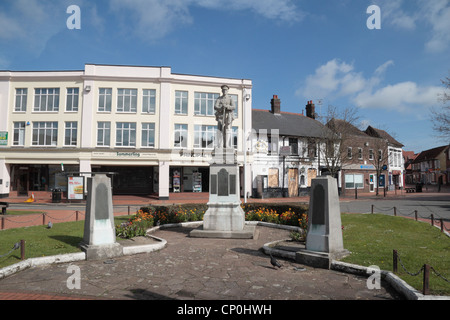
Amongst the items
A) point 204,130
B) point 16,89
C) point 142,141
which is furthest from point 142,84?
point 16,89

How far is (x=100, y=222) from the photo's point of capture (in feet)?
26.3

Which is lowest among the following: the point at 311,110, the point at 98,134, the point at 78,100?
the point at 98,134

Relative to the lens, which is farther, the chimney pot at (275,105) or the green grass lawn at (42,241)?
the chimney pot at (275,105)

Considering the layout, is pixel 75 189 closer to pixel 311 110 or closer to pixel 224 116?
pixel 224 116

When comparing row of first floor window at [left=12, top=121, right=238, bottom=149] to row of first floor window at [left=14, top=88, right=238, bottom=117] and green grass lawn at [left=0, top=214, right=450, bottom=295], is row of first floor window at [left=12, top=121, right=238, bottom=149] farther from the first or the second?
green grass lawn at [left=0, top=214, right=450, bottom=295]

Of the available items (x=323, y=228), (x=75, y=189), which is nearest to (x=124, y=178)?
(x=75, y=189)

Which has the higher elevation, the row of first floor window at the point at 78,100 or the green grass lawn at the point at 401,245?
the row of first floor window at the point at 78,100

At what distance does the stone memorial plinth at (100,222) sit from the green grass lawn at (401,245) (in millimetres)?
6126

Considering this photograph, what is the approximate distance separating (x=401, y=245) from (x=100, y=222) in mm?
8808

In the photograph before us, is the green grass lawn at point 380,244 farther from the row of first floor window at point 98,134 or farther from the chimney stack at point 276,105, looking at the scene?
the chimney stack at point 276,105

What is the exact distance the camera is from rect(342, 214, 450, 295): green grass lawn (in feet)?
20.0

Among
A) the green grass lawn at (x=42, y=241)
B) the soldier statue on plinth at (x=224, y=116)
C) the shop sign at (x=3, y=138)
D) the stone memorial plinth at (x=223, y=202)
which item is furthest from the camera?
the shop sign at (x=3, y=138)

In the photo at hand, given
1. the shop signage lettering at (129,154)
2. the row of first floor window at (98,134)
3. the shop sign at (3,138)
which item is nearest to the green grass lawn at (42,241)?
the shop signage lettering at (129,154)

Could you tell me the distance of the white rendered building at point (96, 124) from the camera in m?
30.5
